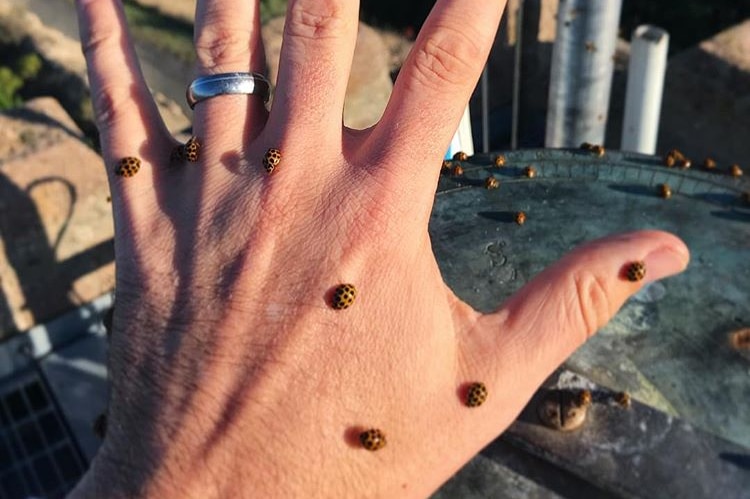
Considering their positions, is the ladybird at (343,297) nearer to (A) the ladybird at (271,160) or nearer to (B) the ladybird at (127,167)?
(A) the ladybird at (271,160)

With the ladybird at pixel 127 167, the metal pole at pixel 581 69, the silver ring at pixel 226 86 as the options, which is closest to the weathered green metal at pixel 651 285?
the silver ring at pixel 226 86

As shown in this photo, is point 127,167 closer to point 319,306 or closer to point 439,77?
point 319,306

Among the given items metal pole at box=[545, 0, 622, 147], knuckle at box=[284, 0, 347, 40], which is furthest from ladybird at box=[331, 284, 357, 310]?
metal pole at box=[545, 0, 622, 147]

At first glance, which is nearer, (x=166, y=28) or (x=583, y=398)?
(x=583, y=398)

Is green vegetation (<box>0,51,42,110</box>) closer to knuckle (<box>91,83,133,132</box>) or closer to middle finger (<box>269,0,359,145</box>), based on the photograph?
knuckle (<box>91,83,133,132</box>)

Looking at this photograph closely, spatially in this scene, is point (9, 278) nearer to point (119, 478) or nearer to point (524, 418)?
point (119, 478)

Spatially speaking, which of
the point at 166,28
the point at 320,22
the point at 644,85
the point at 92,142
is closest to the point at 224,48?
the point at 320,22
